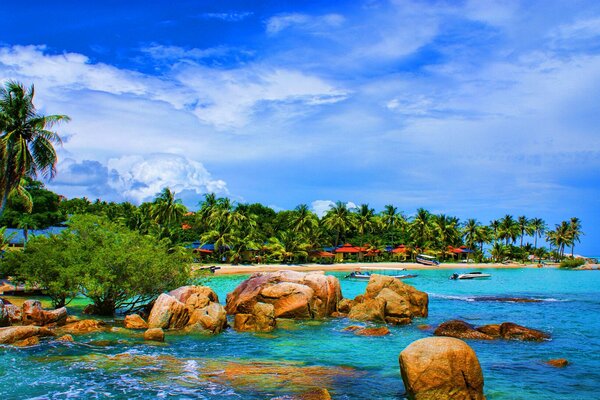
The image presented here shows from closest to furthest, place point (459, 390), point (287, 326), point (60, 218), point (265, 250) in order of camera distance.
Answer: point (459, 390) < point (287, 326) < point (60, 218) < point (265, 250)

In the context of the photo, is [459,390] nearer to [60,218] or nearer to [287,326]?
[287,326]

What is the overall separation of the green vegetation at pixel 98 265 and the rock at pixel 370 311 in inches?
395

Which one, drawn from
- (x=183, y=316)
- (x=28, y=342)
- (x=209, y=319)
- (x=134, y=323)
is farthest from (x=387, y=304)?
(x=28, y=342)

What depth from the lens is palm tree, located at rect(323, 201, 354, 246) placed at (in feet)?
307

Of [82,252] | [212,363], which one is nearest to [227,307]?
[82,252]

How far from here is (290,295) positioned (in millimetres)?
27438

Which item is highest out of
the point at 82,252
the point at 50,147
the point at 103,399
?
the point at 50,147

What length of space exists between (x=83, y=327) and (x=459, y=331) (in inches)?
662

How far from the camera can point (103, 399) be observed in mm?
13273

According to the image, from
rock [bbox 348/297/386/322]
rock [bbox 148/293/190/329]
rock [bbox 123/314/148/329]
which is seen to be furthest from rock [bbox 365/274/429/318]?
rock [bbox 123/314/148/329]

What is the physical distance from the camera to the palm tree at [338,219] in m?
93.6

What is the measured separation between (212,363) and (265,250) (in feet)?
217

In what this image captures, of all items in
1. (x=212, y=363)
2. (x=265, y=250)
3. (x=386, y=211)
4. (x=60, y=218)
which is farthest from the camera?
(x=386, y=211)

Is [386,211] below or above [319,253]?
above
